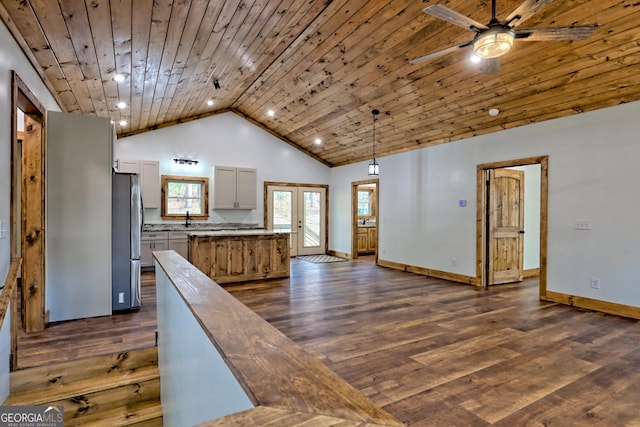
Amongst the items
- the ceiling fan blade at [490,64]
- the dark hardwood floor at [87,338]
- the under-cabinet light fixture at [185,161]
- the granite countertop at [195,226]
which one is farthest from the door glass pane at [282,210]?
the ceiling fan blade at [490,64]

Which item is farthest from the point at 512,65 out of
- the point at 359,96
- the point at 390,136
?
the point at 390,136

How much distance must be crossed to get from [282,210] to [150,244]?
335cm

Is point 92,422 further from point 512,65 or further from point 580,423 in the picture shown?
point 512,65

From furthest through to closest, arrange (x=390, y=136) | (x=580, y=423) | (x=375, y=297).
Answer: (x=390, y=136) → (x=375, y=297) → (x=580, y=423)

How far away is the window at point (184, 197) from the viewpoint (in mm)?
7398

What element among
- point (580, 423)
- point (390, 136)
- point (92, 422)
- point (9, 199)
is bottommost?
point (92, 422)

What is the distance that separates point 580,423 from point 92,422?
132 inches

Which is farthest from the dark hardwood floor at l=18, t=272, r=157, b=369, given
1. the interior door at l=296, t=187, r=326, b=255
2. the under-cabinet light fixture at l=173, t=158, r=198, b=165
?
the interior door at l=296, t=187, r=326, b=255

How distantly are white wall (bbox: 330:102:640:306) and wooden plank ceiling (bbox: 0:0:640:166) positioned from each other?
0.27 m

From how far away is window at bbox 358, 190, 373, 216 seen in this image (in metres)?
10.5

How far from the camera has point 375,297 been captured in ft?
16.0

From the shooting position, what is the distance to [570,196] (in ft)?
15.0

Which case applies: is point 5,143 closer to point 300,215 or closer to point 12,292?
point 12,292

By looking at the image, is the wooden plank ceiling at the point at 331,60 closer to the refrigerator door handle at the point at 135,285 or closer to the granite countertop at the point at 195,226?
the granite countertop at the point at 195,226
